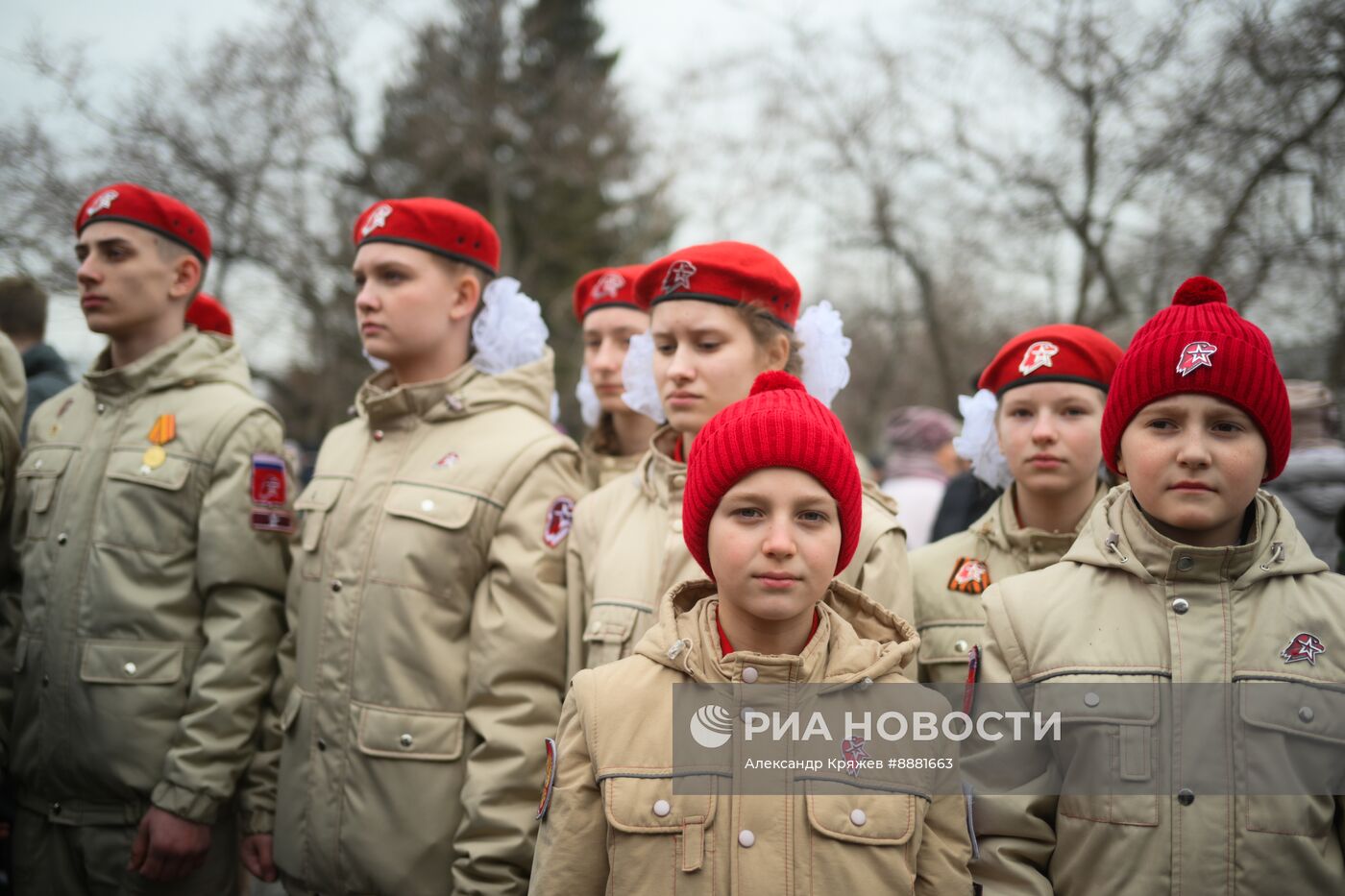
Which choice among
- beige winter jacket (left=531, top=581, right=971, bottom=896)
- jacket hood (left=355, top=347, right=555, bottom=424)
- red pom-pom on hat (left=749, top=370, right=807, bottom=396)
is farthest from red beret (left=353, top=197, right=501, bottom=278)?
beige winter jacket (left=531, top=581, right=971, bottom=896)

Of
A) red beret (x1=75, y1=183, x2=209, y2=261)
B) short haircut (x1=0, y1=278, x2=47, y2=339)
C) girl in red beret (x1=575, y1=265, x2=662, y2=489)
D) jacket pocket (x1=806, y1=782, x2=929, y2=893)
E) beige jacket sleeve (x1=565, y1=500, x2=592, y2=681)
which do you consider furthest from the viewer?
short haircut (x1=0, y1=278, x2=47, y2=339)

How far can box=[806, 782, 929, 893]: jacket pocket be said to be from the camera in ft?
6.95

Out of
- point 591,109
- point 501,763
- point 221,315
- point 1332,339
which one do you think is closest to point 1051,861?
point 501,763

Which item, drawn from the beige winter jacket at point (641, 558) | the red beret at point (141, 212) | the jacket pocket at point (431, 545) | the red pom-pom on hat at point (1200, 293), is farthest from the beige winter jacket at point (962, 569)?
the red beret at point (141, 212)

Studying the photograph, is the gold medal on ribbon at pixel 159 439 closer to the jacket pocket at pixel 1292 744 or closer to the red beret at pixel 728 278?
the red beret at pixel 728 278

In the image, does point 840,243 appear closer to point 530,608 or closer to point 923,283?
point 923,283

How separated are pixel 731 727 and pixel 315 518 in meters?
1.88

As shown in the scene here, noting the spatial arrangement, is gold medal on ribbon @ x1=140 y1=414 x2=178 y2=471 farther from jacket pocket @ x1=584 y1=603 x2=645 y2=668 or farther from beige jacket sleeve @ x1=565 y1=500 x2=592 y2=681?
jacket pocket @ x1=584 y1=603 x2=645 y2=668

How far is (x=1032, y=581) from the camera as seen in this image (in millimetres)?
2504

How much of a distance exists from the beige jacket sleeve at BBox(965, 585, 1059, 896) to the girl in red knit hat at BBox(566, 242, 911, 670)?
1.22 ft

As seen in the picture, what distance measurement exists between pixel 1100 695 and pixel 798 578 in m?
0.81

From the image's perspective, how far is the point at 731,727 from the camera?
2.22 meters

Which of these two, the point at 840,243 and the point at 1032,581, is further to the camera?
the point at 840,243

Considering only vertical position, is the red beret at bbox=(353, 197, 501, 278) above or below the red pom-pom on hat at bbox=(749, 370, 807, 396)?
above
